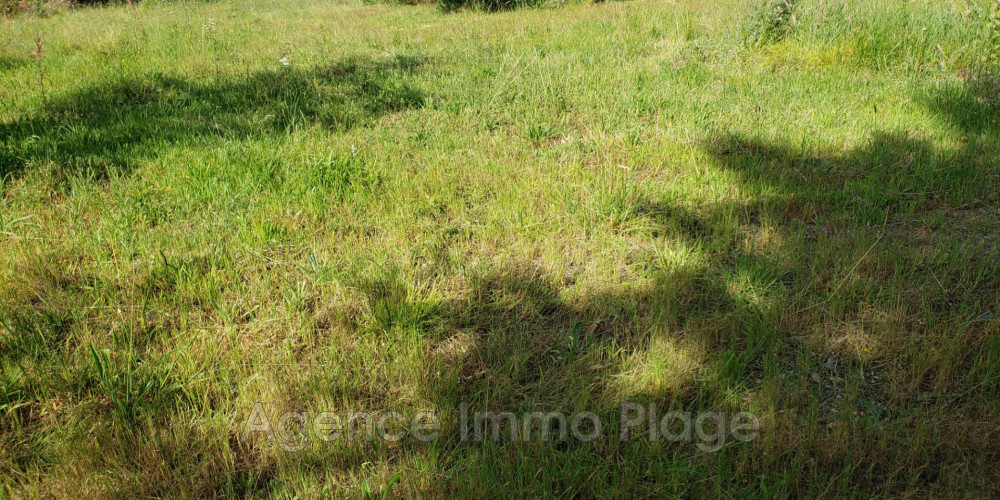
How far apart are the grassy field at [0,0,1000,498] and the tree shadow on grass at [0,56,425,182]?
4 centimetres

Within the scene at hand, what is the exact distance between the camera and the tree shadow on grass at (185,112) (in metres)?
3.98

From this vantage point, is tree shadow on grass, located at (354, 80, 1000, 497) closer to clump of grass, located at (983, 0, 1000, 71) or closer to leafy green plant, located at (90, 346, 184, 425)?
leafy green plant, located at (90, 346, 184, 425)

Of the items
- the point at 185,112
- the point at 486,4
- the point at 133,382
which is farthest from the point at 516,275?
the point at 486,4

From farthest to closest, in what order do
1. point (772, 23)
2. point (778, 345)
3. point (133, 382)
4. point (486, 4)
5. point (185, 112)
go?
point (486, 4), point (772, 23), point (185, 112), point (778, 345), point (133, 382)

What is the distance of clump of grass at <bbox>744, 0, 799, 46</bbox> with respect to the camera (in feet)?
20.3

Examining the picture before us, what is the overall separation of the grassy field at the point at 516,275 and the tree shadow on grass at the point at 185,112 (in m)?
0.04

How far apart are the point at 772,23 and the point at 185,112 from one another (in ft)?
18.1

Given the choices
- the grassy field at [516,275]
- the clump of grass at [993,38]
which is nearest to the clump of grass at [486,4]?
the grassy field at [516,275]

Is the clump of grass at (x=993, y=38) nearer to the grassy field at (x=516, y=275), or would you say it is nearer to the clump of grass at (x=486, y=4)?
the grassy field at (x=516, y=275)

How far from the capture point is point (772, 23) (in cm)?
619

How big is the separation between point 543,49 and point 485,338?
519 centimetres

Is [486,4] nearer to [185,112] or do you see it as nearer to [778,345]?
[185,112]

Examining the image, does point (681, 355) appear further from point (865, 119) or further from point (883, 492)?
point (865, 119)

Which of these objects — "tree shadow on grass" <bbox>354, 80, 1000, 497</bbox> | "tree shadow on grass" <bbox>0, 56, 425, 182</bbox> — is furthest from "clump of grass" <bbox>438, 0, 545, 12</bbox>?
"tree shadow on grass" <bbox>354, 80, 1000, 497</bbox>
